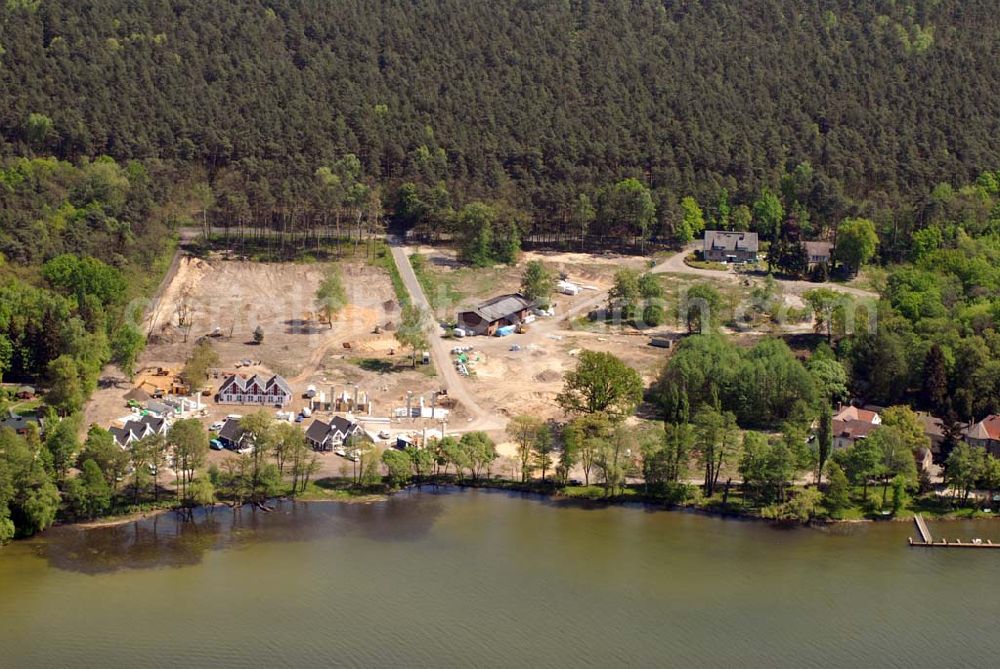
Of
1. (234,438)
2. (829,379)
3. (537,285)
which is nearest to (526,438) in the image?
(234,438)

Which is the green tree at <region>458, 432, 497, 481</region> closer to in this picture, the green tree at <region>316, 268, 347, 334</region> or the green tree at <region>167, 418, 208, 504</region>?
the green tree at <region>167, 418, 208, 504</region>

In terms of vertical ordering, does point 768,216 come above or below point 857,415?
above

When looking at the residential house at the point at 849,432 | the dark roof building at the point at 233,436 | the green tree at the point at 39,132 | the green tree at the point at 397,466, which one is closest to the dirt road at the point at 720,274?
the residential house at the point at 849,432

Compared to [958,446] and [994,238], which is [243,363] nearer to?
[958,446]

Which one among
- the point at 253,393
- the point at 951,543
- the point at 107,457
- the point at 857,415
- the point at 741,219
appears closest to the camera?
the point at 951,543

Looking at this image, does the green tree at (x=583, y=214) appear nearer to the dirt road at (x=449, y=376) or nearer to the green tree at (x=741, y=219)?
the green tree at (x=741, y=219)

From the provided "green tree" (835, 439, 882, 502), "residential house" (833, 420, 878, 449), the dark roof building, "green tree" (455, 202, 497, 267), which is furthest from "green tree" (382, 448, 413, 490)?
"green tree" (455, 202, 497, 267)

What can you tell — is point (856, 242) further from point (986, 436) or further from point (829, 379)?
point (986, 436)
